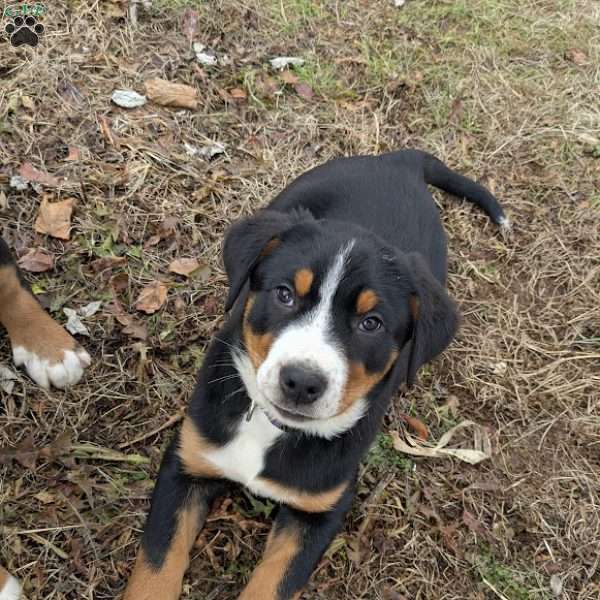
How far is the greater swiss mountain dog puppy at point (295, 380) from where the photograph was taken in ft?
8.45

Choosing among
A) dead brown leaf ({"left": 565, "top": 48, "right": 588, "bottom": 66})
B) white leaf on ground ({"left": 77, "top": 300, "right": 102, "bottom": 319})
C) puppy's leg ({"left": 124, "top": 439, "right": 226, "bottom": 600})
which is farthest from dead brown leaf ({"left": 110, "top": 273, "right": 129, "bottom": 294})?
dead brown leaf ({"left": 565, "top": 48, "right": 588, "bottom": 66})

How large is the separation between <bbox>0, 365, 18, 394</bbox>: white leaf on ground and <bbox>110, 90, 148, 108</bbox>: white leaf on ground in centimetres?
200

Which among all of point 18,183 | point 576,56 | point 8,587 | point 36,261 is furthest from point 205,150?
point 576,56

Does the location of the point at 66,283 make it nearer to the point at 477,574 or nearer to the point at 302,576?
the point at 302,576

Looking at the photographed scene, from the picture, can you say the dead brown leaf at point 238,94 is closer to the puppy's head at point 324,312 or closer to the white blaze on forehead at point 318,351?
the puppy's head at point 324,312

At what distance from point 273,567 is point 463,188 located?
2.72 metres

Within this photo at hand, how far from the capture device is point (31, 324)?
11.5 feet

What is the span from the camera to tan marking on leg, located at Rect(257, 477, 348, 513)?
9.69ft

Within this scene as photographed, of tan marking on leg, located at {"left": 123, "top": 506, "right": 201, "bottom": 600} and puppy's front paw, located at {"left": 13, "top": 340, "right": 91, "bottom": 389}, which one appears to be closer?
tan marking on leg, located at {"left": 123, "top": 506, "right": 201, "bottom": 600}

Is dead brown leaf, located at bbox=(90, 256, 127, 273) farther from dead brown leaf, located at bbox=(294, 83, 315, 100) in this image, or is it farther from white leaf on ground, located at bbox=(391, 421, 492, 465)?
dead brown leaf, located at bbox=(294, 83, 315, 100)

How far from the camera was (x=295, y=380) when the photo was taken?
2.43 meters

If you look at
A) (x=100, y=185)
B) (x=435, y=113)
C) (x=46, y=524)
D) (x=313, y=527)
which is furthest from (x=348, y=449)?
(x=435, y=113)

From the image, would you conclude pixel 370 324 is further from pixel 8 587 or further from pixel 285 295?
pixel 8 587

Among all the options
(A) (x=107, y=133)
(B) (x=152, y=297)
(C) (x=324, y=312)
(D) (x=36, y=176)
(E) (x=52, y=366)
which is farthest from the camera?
(A) (x=107, y=133)
